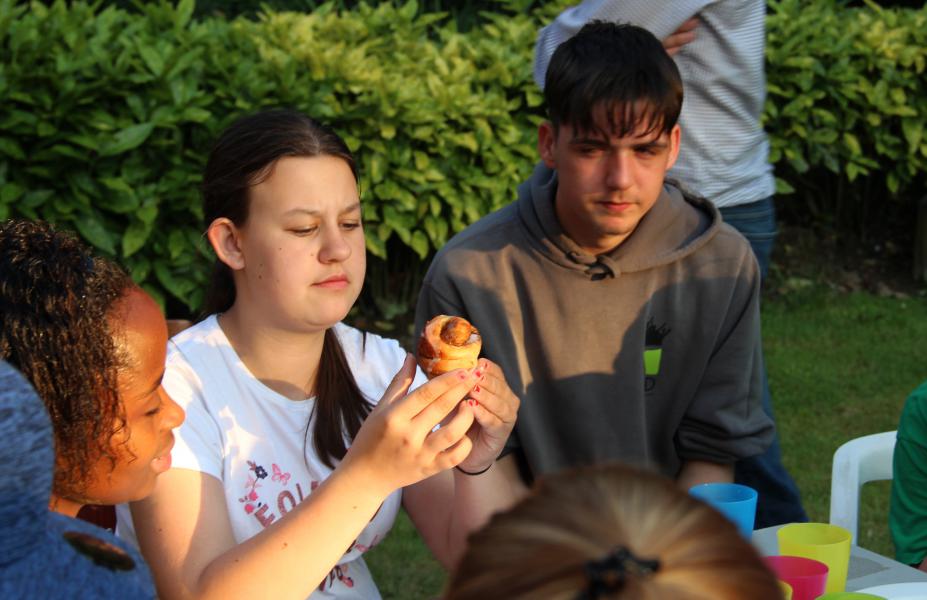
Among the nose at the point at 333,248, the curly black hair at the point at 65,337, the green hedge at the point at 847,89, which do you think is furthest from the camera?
the green hedge at the point at 847,89

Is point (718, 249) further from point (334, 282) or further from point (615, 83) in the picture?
point (334, 282)

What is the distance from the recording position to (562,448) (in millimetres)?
3027

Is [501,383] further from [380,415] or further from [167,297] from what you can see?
[167,297]

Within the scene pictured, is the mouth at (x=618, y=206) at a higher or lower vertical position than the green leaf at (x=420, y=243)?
higher

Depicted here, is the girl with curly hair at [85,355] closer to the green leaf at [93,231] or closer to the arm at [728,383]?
the arm at [728,383]

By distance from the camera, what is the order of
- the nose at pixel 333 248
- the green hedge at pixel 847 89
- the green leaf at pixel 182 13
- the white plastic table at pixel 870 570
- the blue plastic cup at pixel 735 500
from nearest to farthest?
the blue plastic cup at pixel 735 500 → the white plastic table at pixel 870 570 → the nose at pixel 333 248 → the green leaf at pixel 182 13 → the green hedge at pixel 847 89

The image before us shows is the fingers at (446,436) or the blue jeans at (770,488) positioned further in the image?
the blue jeans at (770,488)

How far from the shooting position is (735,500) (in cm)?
197

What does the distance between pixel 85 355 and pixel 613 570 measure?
3.60ft

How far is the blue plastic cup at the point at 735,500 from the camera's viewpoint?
74.4 inches

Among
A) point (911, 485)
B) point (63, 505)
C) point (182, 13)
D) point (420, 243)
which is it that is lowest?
point (420, 243)

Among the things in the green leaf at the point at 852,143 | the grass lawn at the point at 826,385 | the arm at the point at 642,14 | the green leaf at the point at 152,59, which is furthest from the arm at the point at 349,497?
the green leaf at the point at 852,143

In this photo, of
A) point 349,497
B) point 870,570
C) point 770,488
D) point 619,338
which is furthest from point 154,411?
point 770,488

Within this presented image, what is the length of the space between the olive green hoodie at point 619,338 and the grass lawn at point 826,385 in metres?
1.49
